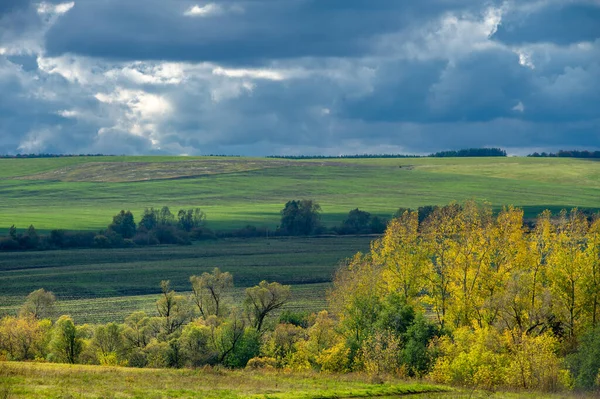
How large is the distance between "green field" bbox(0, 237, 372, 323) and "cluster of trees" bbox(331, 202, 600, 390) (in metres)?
30.2

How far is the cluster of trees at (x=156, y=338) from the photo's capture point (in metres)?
74.1

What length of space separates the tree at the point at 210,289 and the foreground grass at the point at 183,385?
1291 inches

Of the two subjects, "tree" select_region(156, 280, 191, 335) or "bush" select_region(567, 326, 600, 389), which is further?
"tree" select_region(156, 280, 191, 335)

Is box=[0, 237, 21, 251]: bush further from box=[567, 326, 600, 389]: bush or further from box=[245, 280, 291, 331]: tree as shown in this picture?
box=[567, 326, 600, 389]: bush

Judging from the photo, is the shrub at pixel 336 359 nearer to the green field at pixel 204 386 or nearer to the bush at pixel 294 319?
the green field at pixel 204 386

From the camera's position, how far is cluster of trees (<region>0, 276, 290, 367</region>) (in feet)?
243

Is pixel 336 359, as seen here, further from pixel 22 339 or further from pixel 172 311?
pixel 22 339

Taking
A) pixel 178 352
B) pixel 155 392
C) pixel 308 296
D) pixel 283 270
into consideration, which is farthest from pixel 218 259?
pixel 155 392

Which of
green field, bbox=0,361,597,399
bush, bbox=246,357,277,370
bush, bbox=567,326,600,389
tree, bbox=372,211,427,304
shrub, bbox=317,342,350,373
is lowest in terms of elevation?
bush, bbox=246,357,277,370

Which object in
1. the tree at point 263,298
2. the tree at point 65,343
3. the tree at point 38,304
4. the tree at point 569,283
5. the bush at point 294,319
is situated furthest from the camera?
the tree at point 38,304

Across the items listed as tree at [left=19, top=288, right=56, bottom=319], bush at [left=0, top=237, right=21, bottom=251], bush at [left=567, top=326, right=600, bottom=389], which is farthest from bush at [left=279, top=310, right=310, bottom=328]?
bush at [left=0, top=237, right=21, bottom=251]

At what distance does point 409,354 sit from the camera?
215 ft

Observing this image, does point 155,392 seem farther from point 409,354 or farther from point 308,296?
point 308,296

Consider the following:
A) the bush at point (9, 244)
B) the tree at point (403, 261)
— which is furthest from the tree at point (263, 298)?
the bush at point (9, 244)
